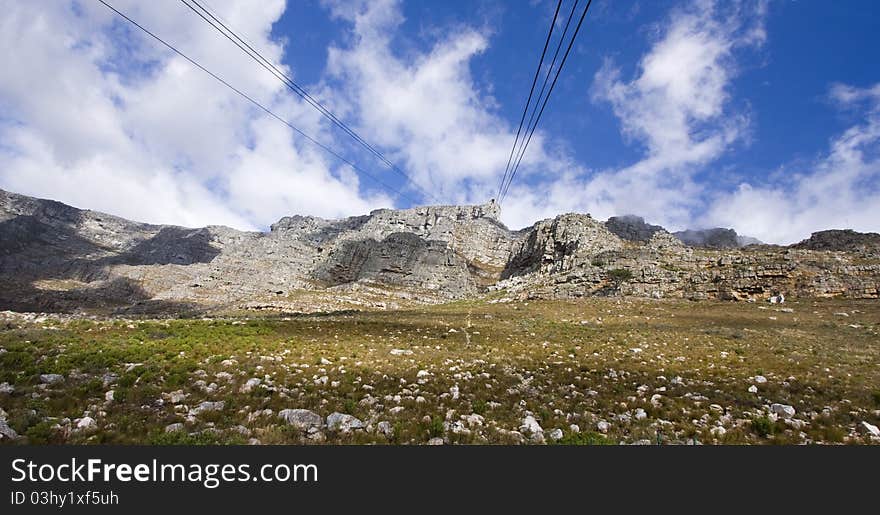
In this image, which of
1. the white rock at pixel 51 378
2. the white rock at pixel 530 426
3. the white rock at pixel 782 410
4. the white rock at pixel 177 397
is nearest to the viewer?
the white rock at pixel 530 426

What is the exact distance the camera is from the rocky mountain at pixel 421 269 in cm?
4459

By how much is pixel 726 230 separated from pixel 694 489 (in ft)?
510

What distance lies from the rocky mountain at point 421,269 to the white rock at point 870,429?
4117 centimetres

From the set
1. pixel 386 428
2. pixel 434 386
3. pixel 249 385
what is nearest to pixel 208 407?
pixel 249 385

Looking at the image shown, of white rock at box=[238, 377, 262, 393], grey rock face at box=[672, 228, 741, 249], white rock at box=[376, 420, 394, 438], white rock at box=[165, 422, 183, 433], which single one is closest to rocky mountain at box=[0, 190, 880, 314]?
grey rock face at box=[672, 228, 741, 249]

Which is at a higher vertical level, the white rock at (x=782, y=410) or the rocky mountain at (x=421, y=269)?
the rocky mountain at (x=421, y=269)

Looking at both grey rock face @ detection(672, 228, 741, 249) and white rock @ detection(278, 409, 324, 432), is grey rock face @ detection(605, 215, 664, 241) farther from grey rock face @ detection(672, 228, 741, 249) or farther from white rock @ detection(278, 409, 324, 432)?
white rock @ detection(278, 409, 324, 432)

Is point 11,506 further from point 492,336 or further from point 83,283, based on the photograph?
point 83,283

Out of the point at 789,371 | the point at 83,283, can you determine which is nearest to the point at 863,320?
the point at 789,371

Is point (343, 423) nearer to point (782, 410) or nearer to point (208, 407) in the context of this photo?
point (208, 407)

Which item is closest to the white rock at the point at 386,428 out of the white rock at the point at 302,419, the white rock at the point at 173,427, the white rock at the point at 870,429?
the white rock at the point at 302,419

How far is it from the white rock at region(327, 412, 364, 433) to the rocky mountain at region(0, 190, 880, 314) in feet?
154

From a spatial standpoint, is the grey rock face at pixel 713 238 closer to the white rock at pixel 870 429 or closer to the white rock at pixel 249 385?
the white rock at pixel 870 429

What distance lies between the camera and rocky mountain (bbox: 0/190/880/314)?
Result: 146 feet
